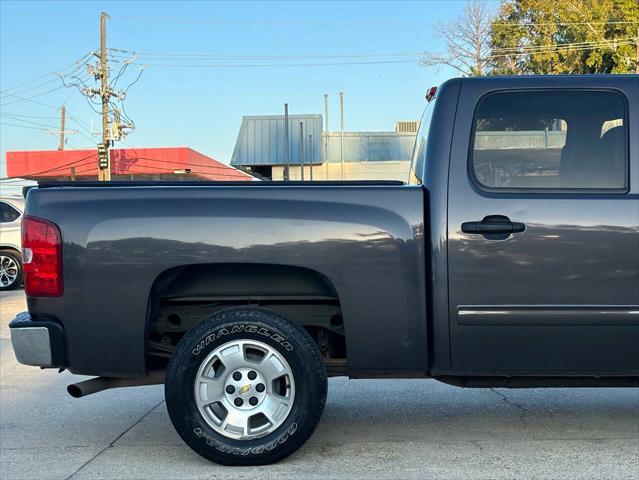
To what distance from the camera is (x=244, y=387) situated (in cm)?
393

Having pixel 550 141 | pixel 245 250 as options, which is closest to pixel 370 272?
pixel 245 250

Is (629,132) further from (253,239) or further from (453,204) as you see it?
(253,239)

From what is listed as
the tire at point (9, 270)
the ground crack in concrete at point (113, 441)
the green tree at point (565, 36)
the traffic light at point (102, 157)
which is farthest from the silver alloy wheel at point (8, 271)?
the green tree at point (565, 36)

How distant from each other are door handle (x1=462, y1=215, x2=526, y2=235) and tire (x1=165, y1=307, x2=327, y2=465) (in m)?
1.06

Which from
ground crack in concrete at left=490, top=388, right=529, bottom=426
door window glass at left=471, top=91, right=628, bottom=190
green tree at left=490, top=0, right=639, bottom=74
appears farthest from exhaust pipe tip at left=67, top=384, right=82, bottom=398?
green tree at left=490, top=0, right=639, bottom=74

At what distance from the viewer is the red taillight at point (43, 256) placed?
385cm

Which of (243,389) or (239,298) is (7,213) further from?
(243,389)

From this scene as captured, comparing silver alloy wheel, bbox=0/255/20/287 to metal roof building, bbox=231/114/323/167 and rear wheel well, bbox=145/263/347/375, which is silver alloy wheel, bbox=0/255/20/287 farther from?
metal roof building, bbox=231/114/323/167

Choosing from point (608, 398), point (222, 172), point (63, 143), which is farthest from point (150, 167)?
point (608, 398)

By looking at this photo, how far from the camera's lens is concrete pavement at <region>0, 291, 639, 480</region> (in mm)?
3941

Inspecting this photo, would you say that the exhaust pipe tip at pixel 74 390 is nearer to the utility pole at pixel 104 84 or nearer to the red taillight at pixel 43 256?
the red taillight at pixel 43 256

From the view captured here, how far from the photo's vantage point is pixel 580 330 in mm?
3795

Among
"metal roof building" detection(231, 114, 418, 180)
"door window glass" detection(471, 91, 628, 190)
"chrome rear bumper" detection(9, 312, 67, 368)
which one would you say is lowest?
"chrome rear bumper" detection(9, 312, 67, 368)

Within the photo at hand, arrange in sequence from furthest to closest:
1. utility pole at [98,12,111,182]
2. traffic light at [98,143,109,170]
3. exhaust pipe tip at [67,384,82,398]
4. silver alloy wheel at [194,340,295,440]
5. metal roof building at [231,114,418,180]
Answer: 1. utility pole at [98,12,111,182]
2. traffic light at [98,143,109,170]
3. metal roof building at [231,114,418,180]
4. exhaust pipe tip at [67,384,82,398]
5. silver alloy wheel at [194,340,295,440]
